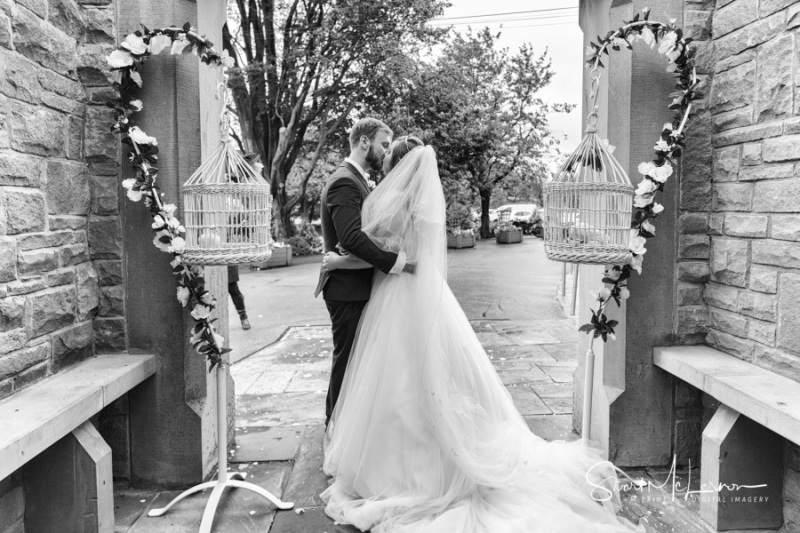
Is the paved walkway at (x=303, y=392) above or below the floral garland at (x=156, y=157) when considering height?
below

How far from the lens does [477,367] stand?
3.24 metres

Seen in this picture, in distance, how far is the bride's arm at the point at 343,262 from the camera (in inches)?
136

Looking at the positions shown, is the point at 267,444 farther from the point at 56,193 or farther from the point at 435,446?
the point at 56,193

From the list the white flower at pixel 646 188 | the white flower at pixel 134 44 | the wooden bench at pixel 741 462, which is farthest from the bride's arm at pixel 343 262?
the wooden bench at pixel 741 462

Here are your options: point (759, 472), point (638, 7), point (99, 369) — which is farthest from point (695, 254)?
point (99, 369)

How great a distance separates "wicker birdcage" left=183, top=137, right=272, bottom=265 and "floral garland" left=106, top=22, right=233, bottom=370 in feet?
0.65

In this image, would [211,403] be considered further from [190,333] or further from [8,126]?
[8,126]

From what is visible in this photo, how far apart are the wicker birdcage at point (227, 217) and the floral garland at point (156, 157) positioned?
0.65 feet

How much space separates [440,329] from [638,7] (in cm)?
223

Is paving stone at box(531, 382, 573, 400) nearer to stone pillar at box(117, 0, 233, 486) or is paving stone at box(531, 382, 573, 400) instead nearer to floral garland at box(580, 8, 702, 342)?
floral garland at box(580, 8, 702, 342)

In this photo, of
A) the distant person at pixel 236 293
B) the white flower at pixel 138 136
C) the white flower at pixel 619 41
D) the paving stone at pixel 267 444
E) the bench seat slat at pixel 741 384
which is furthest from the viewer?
the distant person at pixel 236 293

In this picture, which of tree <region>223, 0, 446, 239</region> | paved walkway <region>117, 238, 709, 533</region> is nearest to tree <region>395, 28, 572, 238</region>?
tree <region>223, 0, 446, 239</region>

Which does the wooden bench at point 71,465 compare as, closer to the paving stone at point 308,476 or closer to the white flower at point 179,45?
the paving stone at point 308,476

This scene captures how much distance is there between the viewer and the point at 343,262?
11.4 feet
